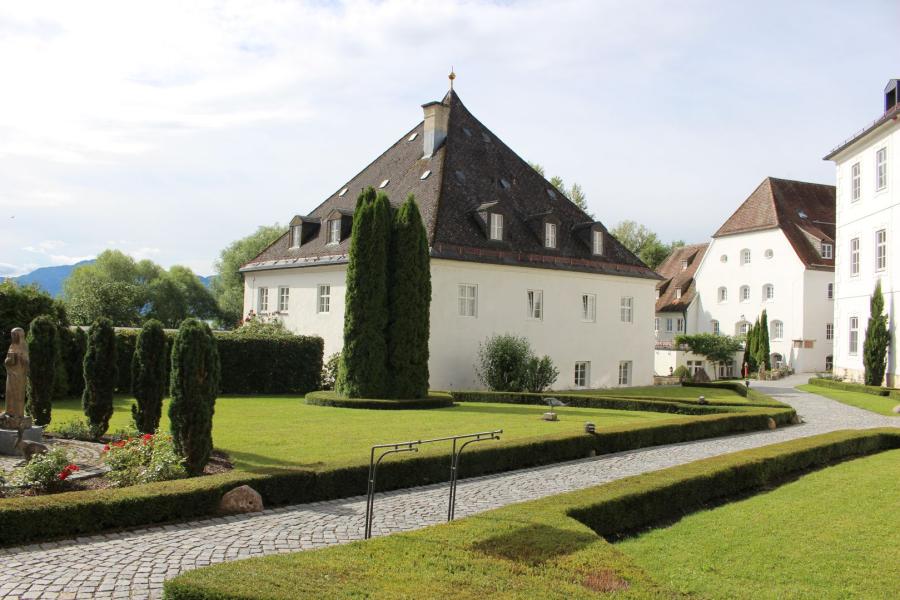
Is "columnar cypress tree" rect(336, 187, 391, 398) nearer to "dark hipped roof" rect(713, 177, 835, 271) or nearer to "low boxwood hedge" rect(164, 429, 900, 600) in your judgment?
"low boxwood hedge" rect(164, 429, 900, 600)

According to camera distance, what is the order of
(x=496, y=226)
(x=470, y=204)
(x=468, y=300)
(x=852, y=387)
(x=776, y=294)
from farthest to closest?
(x=776, y=294) → (x=852, y=387) → (x=470, y=204) → (x=496, y=226) → (x=468, y=300)

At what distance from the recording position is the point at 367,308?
23.0 metres

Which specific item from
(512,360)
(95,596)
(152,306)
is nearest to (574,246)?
(512,360)

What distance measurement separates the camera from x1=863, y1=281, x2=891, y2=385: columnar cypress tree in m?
31.9

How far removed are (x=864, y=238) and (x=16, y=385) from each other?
34110 mm

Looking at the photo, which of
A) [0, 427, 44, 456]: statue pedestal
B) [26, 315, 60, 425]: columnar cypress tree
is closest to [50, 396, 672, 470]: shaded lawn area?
[26, 315, 60, 425]: columnar cypress tree

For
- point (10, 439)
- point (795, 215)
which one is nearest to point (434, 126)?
point (10, 439)

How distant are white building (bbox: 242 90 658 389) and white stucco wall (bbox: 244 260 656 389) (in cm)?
5

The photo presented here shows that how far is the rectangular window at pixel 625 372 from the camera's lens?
35.0 meters

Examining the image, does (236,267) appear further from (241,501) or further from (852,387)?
(241,501)

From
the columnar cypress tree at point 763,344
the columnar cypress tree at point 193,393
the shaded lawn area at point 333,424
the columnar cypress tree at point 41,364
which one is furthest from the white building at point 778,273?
the columnar cypress tree at point 193,393

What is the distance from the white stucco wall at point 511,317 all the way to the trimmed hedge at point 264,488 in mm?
13062

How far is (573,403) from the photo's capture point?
2514cm

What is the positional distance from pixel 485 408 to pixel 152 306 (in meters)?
59.1
